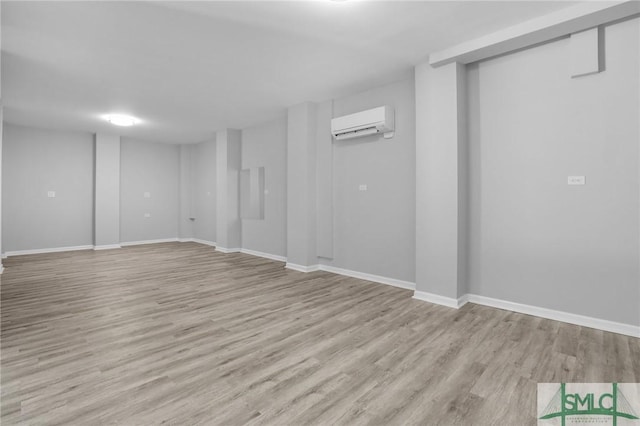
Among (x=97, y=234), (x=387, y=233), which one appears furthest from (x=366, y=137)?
A: (x=97, y=234)

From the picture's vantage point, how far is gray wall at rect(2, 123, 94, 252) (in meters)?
7.18

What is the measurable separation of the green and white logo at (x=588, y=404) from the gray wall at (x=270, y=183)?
5.16m

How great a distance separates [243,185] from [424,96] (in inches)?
201

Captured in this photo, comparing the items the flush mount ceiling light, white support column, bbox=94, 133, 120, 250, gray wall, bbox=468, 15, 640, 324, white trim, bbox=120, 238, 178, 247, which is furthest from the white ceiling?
white trim, bbox=120, 238, 178, 247

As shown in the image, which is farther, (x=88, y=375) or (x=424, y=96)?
(x=424, y=96)

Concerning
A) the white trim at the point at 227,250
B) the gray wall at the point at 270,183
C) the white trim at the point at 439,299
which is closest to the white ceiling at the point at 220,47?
the gray wall at the point at 270,183

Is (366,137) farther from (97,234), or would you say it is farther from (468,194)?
(97,234)

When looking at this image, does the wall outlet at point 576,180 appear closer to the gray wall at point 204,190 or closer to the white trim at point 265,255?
the white trim at point 265,255

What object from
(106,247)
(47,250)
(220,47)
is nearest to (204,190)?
(106,247)

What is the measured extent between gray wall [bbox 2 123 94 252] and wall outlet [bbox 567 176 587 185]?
975cm

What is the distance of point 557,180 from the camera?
325 centimetres

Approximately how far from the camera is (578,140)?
312 centimetres

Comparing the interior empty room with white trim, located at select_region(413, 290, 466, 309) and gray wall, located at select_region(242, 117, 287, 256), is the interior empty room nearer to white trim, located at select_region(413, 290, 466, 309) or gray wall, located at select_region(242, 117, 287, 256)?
white trim, located at select_region(413, 290, 466, 309)

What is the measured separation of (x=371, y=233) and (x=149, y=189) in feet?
23.9
